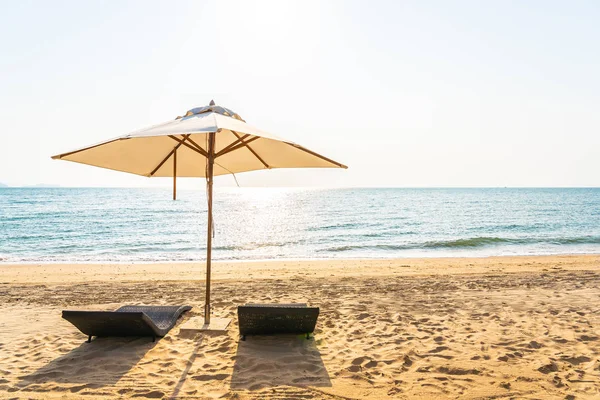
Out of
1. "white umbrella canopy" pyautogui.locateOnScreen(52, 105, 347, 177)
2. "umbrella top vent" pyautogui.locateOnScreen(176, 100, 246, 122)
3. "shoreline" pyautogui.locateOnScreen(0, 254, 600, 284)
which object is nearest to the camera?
"white umbrella canopy" pyautogui.locateOnScreen(52, 105, 347, 177)

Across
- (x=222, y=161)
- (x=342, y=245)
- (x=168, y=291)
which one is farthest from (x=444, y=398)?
(x=342, y=245)

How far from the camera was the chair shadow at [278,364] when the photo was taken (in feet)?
13.8

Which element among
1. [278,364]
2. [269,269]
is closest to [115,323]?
[278,364]

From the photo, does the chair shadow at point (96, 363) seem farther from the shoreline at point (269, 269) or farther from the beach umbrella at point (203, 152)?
the shoreline at point (269, 269)

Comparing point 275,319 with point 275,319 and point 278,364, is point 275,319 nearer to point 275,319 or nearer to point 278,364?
point 275,319

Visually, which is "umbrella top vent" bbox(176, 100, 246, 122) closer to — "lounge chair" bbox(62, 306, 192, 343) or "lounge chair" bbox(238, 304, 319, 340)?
"lounge chair" bbox(238, 304, 319, 340)

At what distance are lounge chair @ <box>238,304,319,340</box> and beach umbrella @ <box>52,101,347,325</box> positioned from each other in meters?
0.85

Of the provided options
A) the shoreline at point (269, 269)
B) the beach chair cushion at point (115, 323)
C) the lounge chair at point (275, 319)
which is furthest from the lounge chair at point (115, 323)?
the shoreline at point (269, 269)

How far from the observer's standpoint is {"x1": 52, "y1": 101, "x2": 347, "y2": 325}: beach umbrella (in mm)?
4617

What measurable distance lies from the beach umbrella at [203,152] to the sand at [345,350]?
1417 millimetres

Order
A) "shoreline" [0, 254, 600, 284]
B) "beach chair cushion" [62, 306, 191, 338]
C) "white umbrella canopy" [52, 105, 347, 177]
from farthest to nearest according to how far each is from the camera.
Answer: "shoreline" [0, 254, 600, 284] < "beach chair cushion" [62, 306, 191, 338] < "white umbrella canopy" [52, 105, 347, 177]

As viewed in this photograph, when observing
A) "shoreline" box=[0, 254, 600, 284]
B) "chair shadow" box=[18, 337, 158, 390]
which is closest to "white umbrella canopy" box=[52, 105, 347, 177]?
"chair shadow" box=[18, 337, 158, 390]

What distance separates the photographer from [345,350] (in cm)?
512

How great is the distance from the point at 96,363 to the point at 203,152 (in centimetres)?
285
